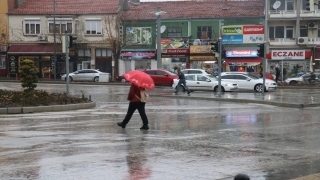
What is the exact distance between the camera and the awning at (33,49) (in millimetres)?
60366

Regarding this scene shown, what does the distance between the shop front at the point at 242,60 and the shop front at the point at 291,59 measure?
55.6 inches

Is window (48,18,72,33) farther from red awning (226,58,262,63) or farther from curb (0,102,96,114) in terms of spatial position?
curb (0,102,96,114)

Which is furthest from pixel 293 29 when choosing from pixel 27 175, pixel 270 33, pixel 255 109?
pixel 27 175

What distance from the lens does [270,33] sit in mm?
58062

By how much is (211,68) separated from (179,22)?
615cm

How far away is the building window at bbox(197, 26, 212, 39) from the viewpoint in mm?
59500

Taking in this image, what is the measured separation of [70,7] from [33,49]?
21.5 feet

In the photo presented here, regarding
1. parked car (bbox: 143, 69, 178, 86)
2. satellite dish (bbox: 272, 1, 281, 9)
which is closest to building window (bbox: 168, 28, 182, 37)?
satellite dish (bbox: 272, 1, 281, 9)


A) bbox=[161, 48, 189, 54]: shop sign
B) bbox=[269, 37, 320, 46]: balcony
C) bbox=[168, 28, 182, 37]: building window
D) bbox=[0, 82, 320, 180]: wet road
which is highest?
bbox=[168, 28, 182, 37]: building window

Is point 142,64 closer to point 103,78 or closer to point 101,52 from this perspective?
point 101,52

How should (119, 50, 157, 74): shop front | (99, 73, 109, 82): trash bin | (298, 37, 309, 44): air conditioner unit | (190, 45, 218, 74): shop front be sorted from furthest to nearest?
(119, 50, 157, 74): shop front → (190, 45, 218, 74): shop front → (298, 37, 309, 44): air conditioner unit → (99, 73, 109, 82): trash bin

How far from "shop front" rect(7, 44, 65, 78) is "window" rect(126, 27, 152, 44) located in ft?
26.3

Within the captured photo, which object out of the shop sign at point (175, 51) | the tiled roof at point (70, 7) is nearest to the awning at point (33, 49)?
the tiled roof at point (70, 7)

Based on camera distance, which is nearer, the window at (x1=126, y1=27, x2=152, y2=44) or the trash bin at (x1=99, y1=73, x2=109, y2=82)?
the trash bin at (x1=99, y1=73, x2=109, y2=82)
